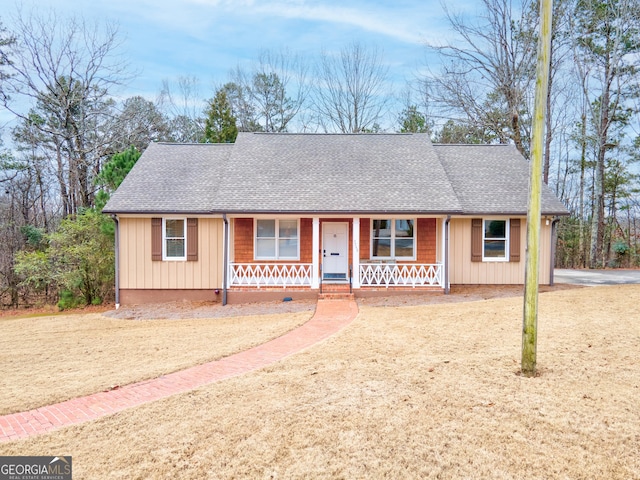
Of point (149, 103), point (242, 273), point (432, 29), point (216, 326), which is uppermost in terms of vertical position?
point (432, 29)

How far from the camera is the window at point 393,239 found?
13484 mm

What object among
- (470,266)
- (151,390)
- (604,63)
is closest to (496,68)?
(604,63)

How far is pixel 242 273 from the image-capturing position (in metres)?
12.9

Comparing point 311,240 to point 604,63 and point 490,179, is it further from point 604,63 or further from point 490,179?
point 604,63

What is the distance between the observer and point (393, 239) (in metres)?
13.5

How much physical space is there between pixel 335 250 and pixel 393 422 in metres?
9.68

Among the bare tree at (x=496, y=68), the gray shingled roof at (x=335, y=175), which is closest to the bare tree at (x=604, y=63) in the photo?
the bare tree at (x=496, y=68)

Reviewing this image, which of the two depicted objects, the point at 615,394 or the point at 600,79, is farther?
the point at 600,79

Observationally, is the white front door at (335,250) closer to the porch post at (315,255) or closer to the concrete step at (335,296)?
the porch post at (315,255)

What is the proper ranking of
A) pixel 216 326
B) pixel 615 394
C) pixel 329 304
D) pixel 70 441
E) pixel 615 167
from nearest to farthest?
pixel 70 441, pixel 615 394, pixel 216 326, pixel 329 304, pixel 615 167

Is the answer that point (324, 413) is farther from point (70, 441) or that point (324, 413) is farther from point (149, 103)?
point (149, 103)

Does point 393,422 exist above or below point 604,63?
below

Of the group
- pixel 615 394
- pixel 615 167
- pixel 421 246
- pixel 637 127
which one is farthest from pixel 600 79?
pixel 615 394

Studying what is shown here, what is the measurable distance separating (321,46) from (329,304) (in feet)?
73.9
